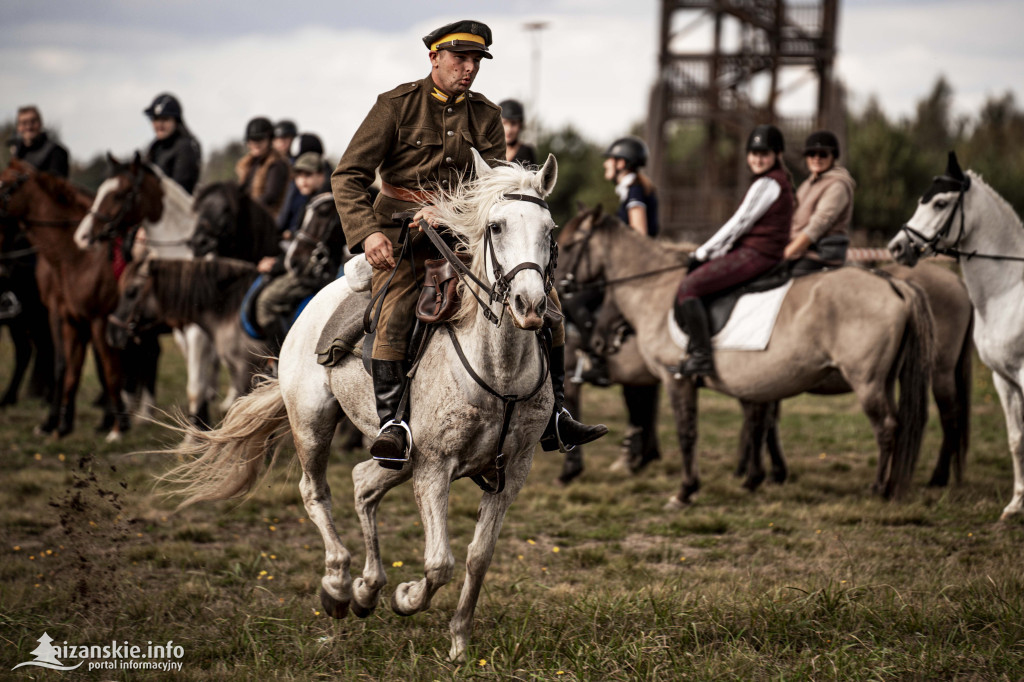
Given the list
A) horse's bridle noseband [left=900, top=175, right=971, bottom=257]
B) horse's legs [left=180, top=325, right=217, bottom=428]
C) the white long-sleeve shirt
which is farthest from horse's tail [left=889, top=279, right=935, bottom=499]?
horse's legs [left=180, top=325, right=217, bottom=428]

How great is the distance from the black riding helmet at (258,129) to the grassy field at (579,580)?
387 cm

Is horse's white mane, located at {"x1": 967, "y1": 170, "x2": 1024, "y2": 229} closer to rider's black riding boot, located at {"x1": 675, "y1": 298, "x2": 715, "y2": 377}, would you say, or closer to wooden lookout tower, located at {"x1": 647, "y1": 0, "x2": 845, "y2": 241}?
rider's black riding boot, located at {"x1": 675, "y1": 298, "x2": 715, "y2": 377}

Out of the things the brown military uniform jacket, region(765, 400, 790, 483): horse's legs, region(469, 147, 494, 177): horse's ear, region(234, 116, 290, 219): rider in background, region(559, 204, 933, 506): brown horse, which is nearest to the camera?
region(469, 147, 494, 177): horse's ear

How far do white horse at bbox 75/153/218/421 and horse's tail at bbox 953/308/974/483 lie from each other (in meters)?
7.00

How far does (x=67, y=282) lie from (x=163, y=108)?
7.23 feet

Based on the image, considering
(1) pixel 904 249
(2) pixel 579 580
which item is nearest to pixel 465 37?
(2) pixel 579 580

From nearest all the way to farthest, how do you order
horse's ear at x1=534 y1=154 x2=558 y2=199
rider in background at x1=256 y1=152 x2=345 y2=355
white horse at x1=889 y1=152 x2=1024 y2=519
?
horse's ear at x1=534 y1=154 x2=558 y2=199, white horse at x1=889 y1=152 x2=1024 y2=519, rider in background at x1=256 y1=152 x2=345 y2=355

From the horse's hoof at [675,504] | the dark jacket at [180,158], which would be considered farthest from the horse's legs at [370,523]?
the dark jacket at [180,158]

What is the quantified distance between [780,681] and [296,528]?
4144 mm

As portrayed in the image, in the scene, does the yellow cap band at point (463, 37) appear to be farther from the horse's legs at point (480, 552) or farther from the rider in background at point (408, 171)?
the horse's legs at point (480, 552)

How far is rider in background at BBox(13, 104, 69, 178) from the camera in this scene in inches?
460

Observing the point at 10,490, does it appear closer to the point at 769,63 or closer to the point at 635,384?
the point at 635,384

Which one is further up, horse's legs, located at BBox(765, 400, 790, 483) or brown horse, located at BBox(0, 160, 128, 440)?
brown horse, located at BBox(0, 160, 128, 440)

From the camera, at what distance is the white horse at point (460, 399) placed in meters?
3.67
